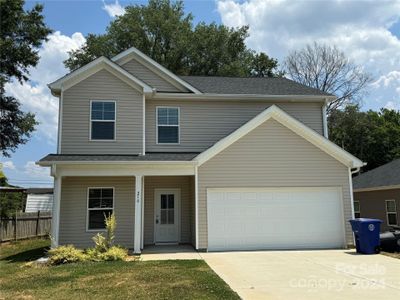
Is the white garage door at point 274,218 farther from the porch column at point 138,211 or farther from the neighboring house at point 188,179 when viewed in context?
the porch column at point 138,211

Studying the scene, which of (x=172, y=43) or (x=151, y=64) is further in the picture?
(x=172, y=43)

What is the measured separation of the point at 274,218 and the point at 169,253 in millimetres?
4137

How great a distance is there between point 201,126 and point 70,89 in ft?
18.3

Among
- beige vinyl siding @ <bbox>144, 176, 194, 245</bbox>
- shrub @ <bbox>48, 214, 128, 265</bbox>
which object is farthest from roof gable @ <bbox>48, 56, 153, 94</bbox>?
shrub @ <bbox>48, 214, 128, 265</bbox>

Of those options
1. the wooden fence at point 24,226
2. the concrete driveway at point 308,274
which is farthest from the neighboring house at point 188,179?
the wooden fence at point 24,226

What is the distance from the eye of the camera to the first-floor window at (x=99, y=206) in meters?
14.7

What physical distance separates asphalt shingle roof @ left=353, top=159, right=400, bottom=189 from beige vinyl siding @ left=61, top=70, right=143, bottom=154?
13.3 meters

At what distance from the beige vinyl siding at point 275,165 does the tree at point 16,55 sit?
1408 centimetres

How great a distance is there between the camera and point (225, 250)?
13.9m

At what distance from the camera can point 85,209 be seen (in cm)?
1459

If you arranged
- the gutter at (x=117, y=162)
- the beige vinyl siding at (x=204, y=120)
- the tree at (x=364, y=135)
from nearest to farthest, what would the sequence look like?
the gutter at (x=117, y=162) → the beige vinyl siding at (x=204, y=120) → the tree at (x=364, y=135)

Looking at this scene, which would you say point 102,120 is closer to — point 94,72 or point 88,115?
point 88,115

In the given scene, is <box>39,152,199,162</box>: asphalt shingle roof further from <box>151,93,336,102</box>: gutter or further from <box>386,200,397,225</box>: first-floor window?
<box>386,200,397,225</box>: first-floor window

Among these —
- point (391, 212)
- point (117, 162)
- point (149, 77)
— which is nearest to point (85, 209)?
point (117, 162)
